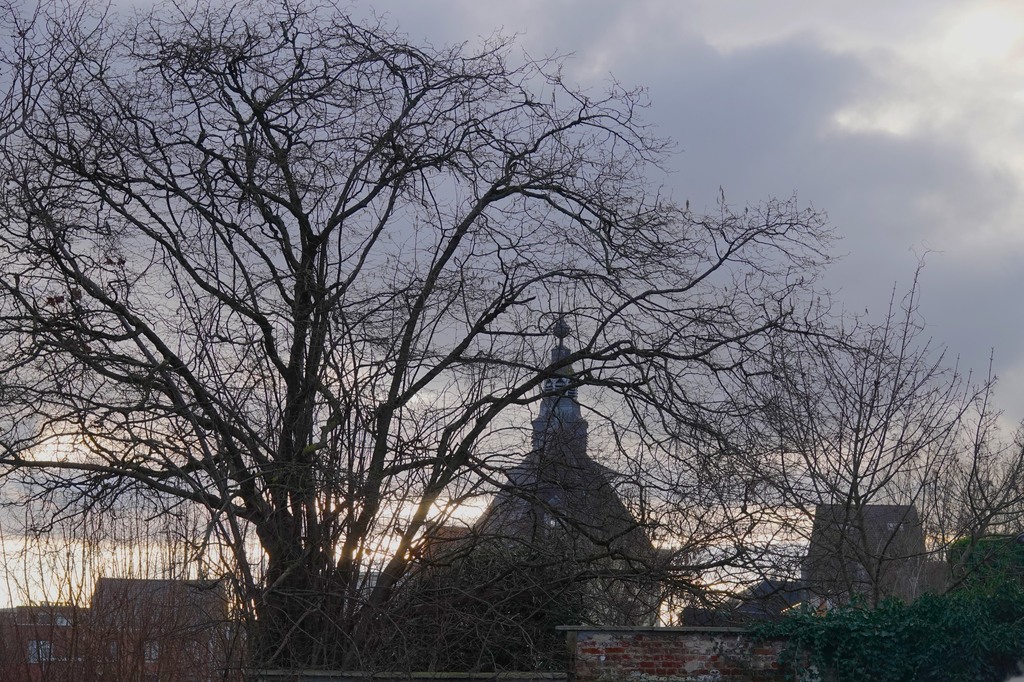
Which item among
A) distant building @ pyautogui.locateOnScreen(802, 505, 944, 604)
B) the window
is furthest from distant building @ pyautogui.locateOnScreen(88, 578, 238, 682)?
distant building @ pyautogui.locateOnScreen(802, 505, 944, 604)

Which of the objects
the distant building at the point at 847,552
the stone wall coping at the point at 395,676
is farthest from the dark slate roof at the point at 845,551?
the stone wall coping at the point at 395,676

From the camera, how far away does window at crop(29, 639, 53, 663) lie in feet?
29.3

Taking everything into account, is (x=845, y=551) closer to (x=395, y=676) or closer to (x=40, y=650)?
(x=395, y=676)

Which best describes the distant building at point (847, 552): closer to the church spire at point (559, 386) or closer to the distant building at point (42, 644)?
the church spire at point (559, 386)

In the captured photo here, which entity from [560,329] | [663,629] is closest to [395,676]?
[663,629]

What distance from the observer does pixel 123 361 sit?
412 inches

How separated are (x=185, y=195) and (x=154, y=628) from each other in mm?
4474

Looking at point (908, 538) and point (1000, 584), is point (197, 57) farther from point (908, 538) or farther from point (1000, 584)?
point (908, 538)

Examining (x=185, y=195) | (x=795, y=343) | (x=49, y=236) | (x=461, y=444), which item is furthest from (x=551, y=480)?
(x=49, y=236)

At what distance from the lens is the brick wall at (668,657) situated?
10273 mm

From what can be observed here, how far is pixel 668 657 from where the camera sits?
33.8 ft

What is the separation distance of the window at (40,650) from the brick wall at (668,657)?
450 cm

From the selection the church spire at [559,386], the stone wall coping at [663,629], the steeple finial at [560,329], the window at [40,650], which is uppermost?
the steeple finial at [560,329]

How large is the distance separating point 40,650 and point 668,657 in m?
5.42
